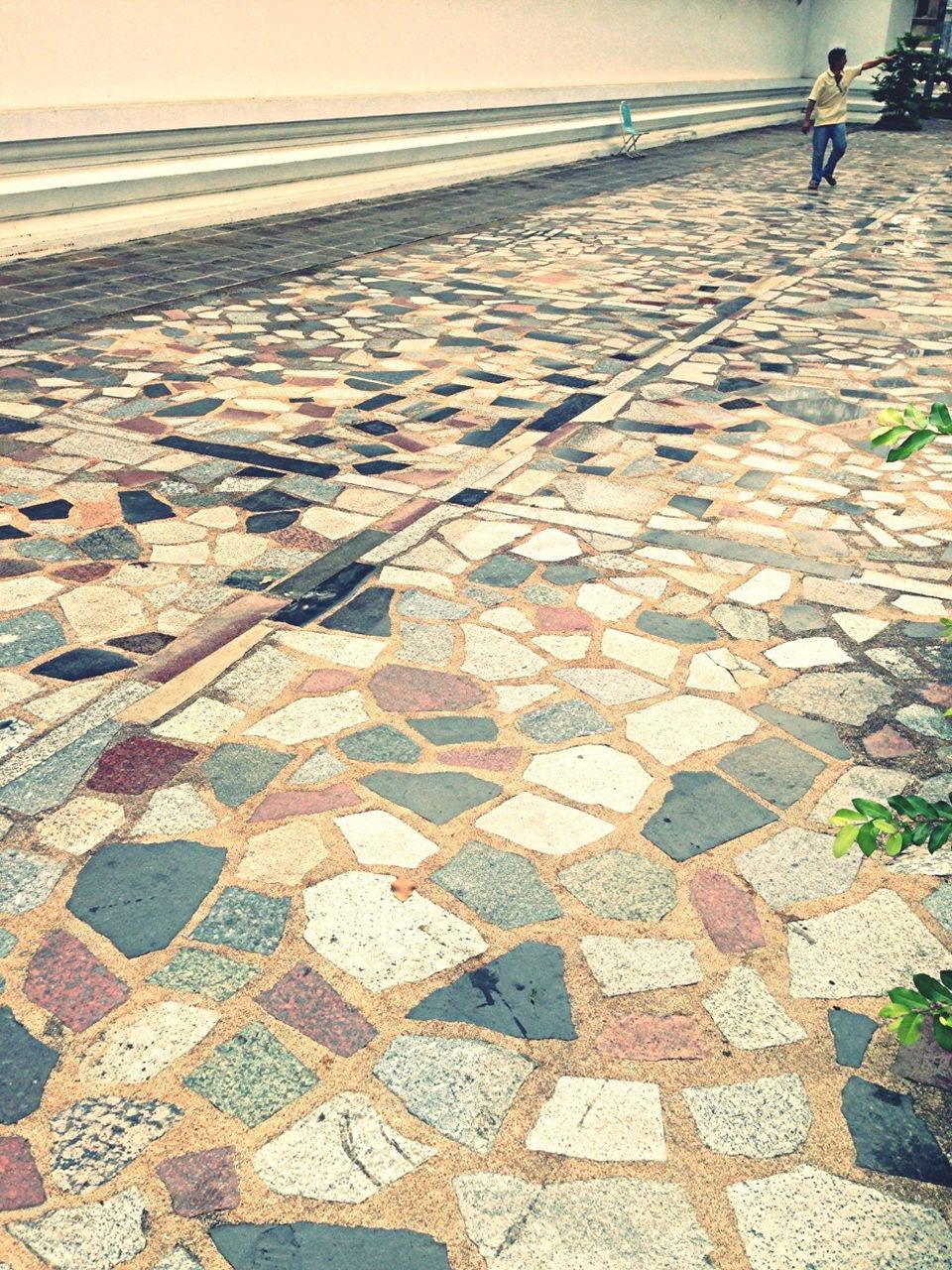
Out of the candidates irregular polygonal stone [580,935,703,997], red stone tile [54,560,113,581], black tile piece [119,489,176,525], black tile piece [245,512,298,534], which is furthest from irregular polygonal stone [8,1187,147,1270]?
black tile piece [119,489,176,525]

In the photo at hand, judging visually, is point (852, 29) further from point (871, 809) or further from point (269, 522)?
point (871, 809)

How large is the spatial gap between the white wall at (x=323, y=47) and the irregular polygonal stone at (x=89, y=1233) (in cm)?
865

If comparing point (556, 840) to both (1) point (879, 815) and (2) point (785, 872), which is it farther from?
(1) point (879, 815)

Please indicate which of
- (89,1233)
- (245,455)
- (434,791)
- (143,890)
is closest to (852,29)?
(245,455)

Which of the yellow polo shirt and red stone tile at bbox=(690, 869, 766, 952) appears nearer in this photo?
red stone tile at bbox=(690, 869, 766, 952)

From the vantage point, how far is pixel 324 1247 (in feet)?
6.42

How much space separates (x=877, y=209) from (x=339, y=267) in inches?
292

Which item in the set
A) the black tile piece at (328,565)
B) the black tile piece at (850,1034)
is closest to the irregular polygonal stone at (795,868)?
the black tile piece at (850,1034)

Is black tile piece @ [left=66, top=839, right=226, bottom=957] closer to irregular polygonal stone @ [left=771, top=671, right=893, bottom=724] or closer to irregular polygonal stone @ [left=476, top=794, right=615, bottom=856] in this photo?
irregular polygonal stone @ [left=476, top=794, right=615, bottom=856]

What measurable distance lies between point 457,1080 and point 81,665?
2.01 metres

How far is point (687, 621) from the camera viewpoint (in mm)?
4098

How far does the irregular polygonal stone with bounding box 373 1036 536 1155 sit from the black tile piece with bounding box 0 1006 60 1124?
0.63m

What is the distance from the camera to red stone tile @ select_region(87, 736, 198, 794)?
3128 millimetres

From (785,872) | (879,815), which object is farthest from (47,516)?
(879,815)
